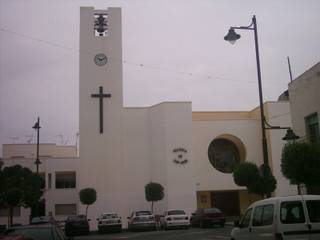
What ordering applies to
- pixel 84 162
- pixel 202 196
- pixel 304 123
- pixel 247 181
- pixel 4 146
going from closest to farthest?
pixel 304 123 < pixel 247 181 < pixel 84 162 < pixel 202 196 < pixel 4 146

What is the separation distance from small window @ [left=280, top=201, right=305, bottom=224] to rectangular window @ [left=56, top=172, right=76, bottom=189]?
52.1m

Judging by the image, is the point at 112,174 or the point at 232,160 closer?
the point at 112,174

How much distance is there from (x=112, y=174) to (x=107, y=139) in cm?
356

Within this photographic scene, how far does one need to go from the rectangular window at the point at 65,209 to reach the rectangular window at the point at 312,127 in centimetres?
3853

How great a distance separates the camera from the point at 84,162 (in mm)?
53469

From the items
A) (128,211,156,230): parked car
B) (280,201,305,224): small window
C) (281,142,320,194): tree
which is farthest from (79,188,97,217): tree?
(280,201,305,224): small window

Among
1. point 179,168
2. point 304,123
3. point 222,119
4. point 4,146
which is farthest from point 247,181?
point 4,146

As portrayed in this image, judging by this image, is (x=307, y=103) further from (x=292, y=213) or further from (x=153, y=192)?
(x=153, y=192)

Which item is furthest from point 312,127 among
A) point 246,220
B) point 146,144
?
point 146,144

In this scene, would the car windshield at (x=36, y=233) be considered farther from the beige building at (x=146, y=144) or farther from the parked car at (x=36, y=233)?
the beige building at (x=146, y=144)

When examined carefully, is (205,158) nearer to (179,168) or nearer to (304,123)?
(179,168)

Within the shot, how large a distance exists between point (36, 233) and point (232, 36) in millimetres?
10475

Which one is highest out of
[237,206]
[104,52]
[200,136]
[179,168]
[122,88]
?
[104,52]

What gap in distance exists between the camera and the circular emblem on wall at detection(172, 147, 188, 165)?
53719mm
